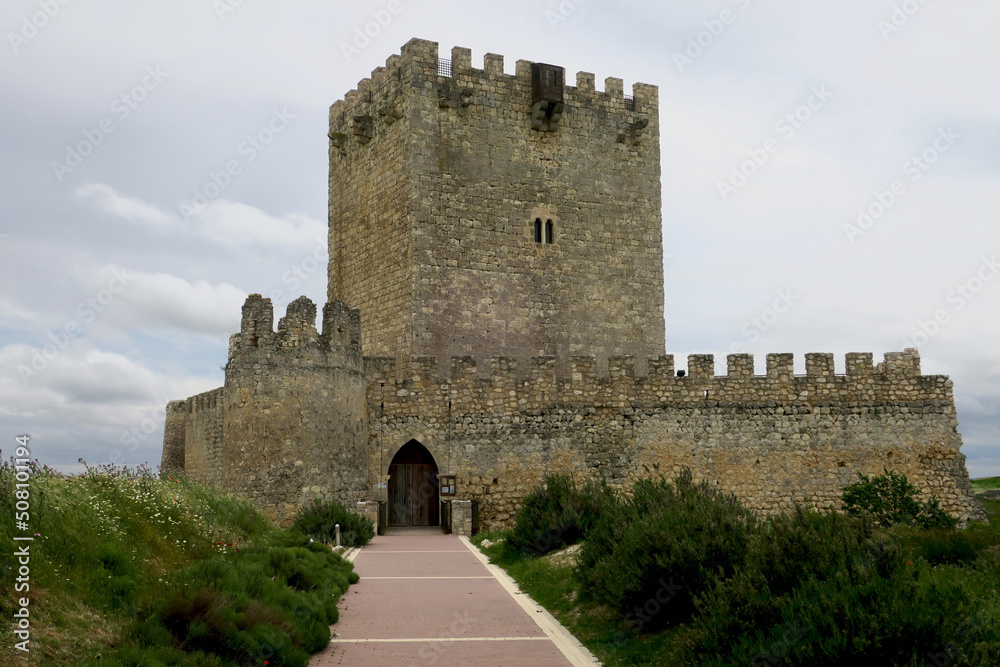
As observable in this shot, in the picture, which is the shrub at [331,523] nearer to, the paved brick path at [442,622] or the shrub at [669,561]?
the paved brick path at [442,622]

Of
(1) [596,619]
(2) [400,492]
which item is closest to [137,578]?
(1) [596,619]

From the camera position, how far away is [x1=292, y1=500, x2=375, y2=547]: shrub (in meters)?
14.3

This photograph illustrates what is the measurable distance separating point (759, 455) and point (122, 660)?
46.7 feet

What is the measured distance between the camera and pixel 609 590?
28.2 feet

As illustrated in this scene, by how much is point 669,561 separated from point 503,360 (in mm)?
9842

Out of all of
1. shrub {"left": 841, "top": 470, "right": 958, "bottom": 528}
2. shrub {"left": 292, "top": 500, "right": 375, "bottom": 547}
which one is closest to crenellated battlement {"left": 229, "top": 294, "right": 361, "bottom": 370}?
shrub {"left": 292, "top": 500, "right": 375, "bottom": 547}

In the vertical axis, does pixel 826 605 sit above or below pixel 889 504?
above

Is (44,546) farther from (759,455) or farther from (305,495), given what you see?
(759,455)

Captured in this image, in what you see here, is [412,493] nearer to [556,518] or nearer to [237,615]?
[556,518]

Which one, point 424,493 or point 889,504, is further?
point 424,493

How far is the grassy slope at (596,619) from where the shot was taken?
7242mm

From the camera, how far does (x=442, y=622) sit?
866 centimetres

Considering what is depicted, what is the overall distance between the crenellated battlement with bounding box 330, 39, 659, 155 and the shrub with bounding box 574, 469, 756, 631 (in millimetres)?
13188

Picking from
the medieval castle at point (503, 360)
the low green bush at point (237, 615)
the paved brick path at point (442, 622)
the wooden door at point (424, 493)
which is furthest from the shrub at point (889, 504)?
the low green bush at point (237, 615)
